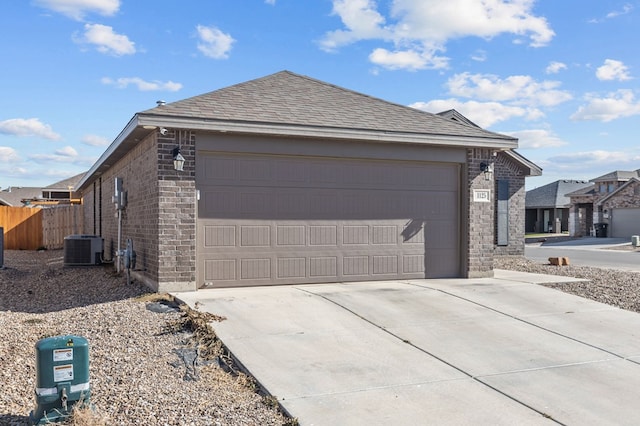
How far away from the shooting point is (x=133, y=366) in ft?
19.5

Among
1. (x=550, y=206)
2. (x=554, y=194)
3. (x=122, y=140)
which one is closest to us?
(x=122, y=140)

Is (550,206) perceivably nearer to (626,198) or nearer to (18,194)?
(626,198)

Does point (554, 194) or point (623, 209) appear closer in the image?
point (623, 209)

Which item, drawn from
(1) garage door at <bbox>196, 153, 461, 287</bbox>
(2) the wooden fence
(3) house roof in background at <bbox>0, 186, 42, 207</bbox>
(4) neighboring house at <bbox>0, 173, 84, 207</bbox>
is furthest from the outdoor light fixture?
(3) house roof in background at <bbox>0, 186, 42, 207</bbox>

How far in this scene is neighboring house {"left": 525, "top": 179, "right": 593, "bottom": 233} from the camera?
45.8 m

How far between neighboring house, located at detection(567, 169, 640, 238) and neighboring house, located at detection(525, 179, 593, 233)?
4377mm

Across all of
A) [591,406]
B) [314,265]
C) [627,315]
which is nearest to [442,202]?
[314,265]

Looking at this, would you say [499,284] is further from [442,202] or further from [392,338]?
[392,338]

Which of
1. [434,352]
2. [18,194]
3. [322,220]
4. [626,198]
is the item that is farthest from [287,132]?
[18,194]

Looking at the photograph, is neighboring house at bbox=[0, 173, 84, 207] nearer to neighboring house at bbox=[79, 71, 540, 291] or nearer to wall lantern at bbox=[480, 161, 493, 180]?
neighboring house at bbox=[79, 71, 540, 291]

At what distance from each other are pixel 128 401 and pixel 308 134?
6181mm

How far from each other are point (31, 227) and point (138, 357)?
22395 millimetres

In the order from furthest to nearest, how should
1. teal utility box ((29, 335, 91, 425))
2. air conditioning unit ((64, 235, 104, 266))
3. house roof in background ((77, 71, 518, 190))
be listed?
1. air conditioning unit ((64, 235, 104, 266))
2. house roof in background ((77, 71, 518, 190))
3. teal utility box ((29, 335, 91, 425))

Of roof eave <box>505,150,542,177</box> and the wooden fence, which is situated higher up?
roof eave <box>505,150,542,177</box>
